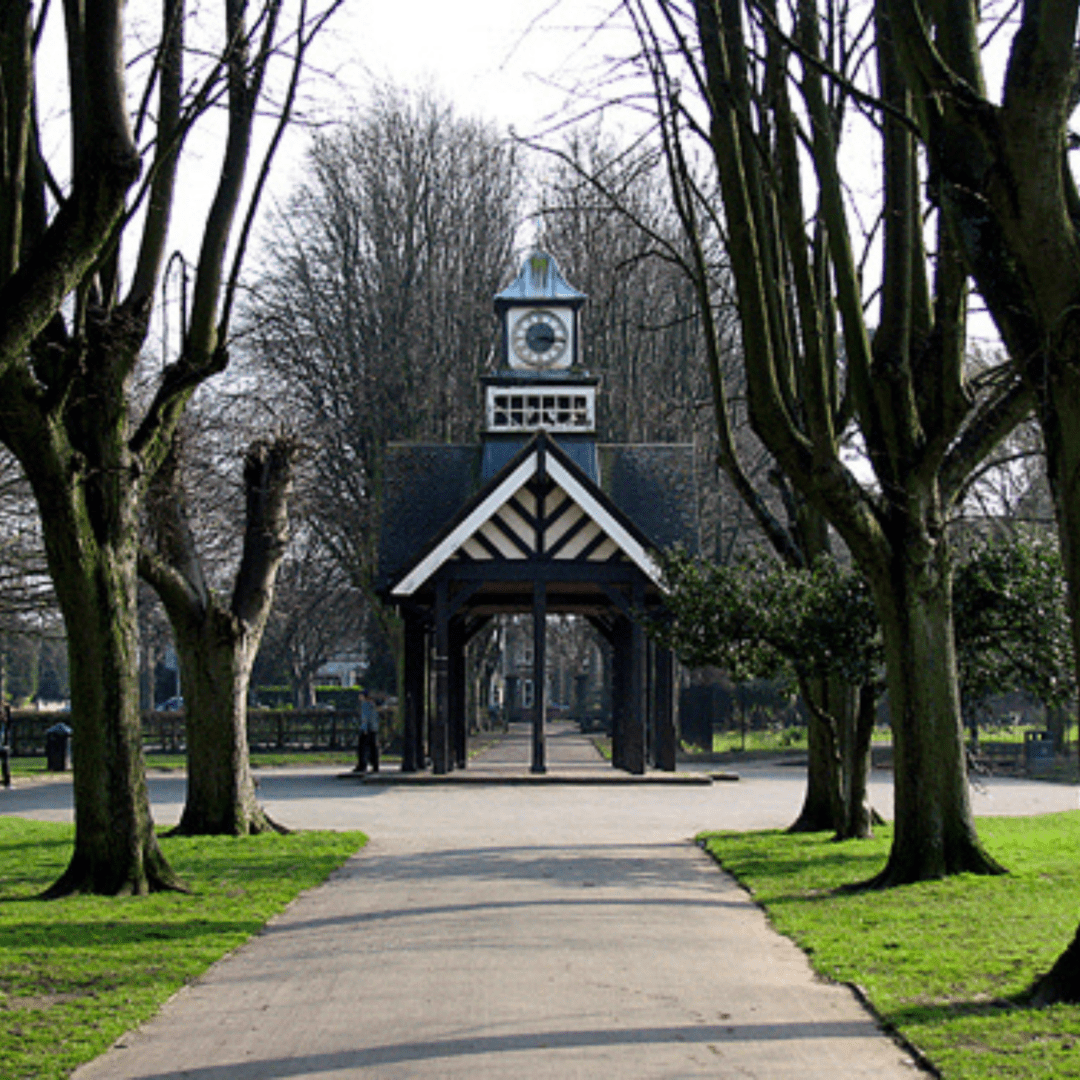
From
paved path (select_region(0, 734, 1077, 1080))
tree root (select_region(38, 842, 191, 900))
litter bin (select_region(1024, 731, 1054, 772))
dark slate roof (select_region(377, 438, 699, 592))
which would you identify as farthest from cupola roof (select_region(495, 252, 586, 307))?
tree root (select_region(38, 842, 191, 900))

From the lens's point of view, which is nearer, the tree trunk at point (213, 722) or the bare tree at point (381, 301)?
the tree trunk at point (213, 722)

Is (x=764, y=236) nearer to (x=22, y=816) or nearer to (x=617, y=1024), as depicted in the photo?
(x=617, y=1024)

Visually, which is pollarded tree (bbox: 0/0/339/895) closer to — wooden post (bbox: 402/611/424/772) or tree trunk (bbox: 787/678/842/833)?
tree trunk (bbox: 787/678/842/833)

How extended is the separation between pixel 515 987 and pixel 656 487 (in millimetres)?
23640

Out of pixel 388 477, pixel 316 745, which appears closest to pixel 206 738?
pixel 388 477

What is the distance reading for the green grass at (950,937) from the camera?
20.9 feet

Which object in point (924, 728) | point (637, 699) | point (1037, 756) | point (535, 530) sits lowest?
point (1037, 756)

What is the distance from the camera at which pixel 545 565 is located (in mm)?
27516

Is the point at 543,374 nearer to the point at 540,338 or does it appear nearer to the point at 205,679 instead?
the point at 540,338

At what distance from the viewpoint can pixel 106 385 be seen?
11992 millimetres

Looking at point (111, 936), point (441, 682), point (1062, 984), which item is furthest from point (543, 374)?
point (1062, 984)

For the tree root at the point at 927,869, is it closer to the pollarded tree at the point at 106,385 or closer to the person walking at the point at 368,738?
the pollarded tree at the point at 106,385

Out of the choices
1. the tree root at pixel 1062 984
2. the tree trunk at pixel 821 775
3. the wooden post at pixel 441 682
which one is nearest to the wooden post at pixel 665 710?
the wooden post at pixel 441 682

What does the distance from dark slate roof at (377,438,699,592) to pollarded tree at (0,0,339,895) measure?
16.0 metres
